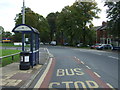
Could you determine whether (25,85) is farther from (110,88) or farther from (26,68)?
(26,68)

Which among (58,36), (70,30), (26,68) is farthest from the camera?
(58,36)

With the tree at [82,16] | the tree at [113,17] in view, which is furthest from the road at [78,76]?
the tree at [82,16]

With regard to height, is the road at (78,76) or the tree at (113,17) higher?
the tree at (113,17)

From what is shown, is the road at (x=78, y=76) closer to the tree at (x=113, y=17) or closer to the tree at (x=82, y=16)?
the tree at (x=113, y=17)

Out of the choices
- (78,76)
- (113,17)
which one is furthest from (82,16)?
(78,76)

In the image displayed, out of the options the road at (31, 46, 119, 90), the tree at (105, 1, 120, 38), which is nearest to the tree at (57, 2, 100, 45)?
the tree at (105, 1, 120, 38)

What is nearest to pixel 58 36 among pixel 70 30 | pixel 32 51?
→ pixel 70 30

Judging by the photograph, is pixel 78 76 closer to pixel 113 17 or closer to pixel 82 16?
pixel 113 17

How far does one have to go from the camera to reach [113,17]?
3634cm

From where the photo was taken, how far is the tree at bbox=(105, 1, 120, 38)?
35.2 m

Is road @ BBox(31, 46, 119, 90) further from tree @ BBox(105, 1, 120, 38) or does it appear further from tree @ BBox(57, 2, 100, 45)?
tree @ BBox(57, 2, 100, 45)

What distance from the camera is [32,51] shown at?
40.9 ft

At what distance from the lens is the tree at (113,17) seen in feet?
115

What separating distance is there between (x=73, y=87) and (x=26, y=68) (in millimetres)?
4975
